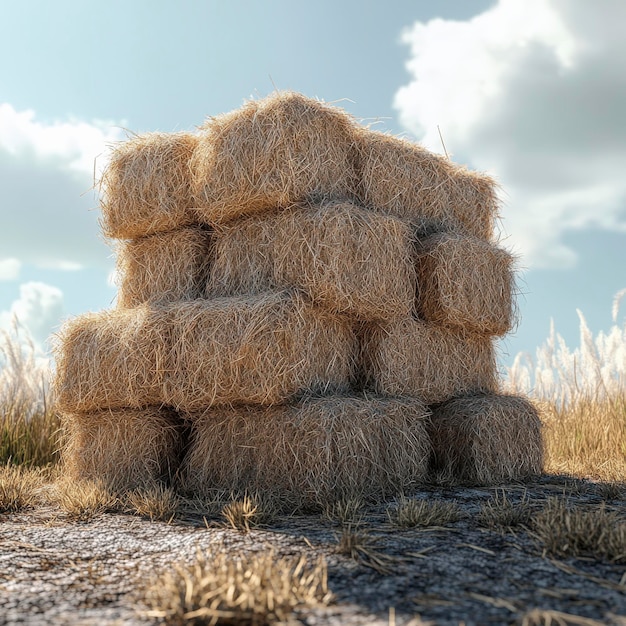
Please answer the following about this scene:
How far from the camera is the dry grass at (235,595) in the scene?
5.90 feet

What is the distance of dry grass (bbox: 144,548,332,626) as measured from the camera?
1.80 meters

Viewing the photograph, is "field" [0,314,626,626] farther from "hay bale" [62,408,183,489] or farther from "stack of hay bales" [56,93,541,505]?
"stack of hay bales" [56,93,541,505]

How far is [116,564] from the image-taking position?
2586mm

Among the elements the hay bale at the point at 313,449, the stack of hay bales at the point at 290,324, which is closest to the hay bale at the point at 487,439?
the stack of hay bales at the point at 290,324

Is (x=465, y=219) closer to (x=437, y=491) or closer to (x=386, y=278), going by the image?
(x=386, y=278)

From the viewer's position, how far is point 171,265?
4.54 meters

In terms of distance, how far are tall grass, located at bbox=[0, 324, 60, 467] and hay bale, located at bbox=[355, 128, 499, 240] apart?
9.64ft

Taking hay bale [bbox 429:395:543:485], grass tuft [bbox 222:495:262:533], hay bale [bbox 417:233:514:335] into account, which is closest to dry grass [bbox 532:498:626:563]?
grass tuft [bbox 222:495:262:533]

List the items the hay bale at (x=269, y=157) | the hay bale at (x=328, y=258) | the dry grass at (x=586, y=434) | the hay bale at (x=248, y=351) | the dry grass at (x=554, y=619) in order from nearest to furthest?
the dry grass at (x=554, y=619) < the hay bale at (x=248, y=351) < the hay bale at (x=328, y=258) < the hay bale at (x=269, y=157) < the dry grass at (x=586, y=434)

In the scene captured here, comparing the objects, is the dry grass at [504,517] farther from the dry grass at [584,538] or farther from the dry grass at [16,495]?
the dry grass at [16,495]

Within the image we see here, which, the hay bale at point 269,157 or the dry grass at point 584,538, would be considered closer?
the dry grass at point 584,538

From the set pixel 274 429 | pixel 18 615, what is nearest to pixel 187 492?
pixel 274 429

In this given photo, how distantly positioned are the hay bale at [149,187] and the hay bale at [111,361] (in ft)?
1.86

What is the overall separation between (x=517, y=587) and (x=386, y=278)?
7.30ft
